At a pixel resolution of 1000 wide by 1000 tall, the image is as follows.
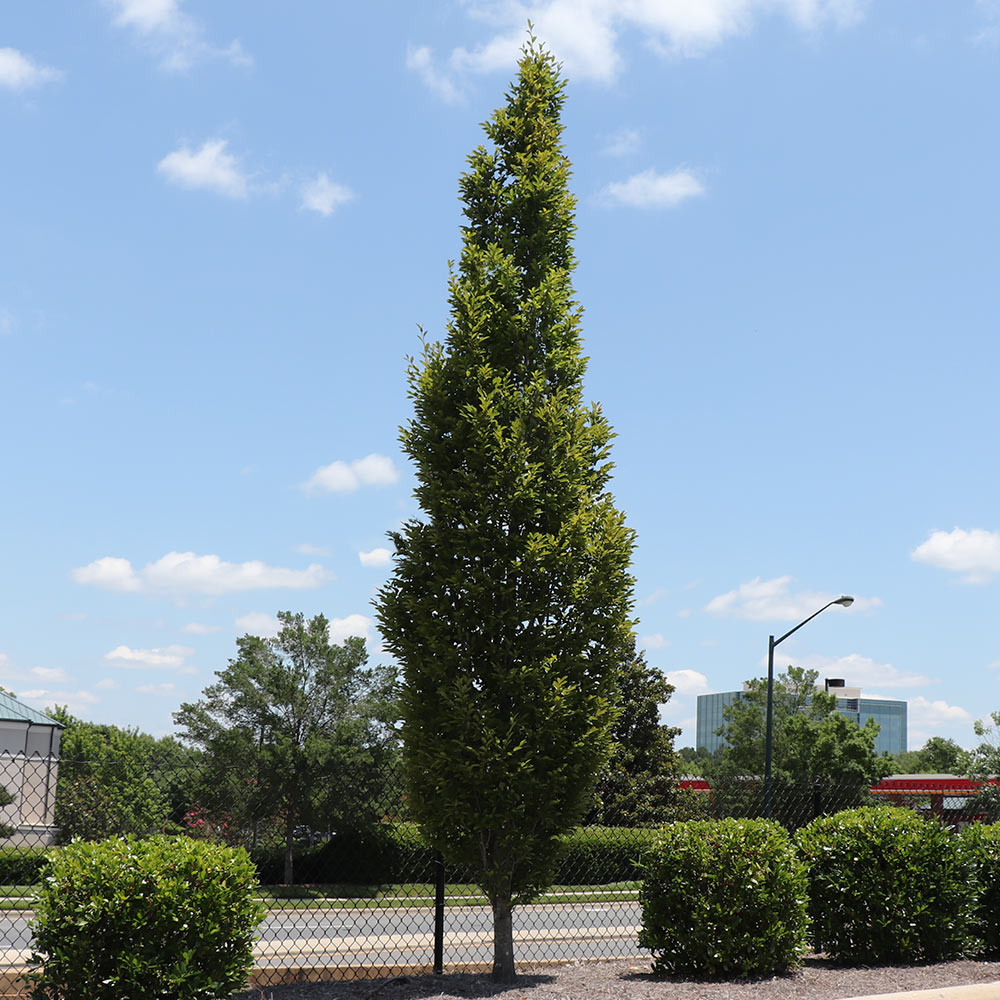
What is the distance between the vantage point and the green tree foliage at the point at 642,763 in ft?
125

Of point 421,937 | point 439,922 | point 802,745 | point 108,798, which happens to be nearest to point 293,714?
point 108,798

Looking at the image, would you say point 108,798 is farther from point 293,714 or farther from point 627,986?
point 627,986

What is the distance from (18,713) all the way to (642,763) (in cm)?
3249

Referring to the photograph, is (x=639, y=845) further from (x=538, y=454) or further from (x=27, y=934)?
(x=538, y=454)

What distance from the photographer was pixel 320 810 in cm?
2697

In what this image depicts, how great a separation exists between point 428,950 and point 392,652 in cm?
523

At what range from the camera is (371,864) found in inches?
877

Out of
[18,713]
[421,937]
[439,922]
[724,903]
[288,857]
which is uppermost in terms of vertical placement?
[724,903]

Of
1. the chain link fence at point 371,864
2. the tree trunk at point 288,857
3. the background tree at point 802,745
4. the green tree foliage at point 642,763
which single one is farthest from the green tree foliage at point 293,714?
the background tree at point 802,745

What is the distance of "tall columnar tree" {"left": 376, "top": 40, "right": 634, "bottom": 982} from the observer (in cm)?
856

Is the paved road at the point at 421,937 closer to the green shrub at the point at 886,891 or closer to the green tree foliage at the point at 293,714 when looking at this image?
the green shrub at the point at 886,891

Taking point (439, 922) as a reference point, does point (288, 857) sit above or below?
below

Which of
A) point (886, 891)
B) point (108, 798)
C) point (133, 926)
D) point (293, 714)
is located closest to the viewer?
point (133, 926)

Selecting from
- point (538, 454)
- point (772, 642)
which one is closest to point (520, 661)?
point (538, 454)
